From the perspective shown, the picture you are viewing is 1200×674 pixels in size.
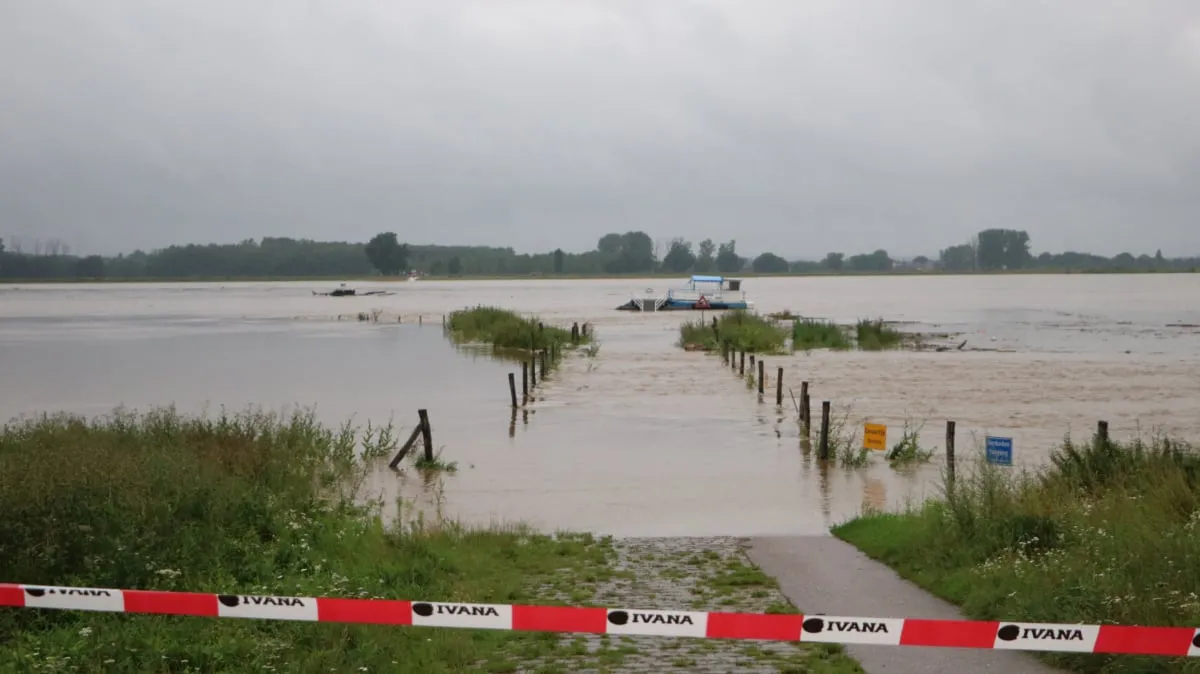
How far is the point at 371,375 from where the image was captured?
4356cm

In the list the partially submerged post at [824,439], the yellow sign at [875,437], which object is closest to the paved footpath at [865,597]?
the yellow sign at [875,437]

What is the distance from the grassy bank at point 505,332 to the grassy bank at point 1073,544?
123ft

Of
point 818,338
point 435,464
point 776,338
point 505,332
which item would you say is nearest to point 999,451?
point 435,464

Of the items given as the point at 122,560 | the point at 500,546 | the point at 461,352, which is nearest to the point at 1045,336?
the point at 461,352

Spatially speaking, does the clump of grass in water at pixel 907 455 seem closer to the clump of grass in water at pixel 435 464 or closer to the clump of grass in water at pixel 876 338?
the clump of grass in water at pixel 435 464

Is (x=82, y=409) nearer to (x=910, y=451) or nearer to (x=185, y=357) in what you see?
(x=185, y=357)

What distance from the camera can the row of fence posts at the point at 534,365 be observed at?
107ft

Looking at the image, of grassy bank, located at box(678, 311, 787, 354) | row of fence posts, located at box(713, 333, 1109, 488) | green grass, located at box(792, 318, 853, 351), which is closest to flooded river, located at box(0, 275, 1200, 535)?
row of fence posts, located at box(713, 333, 1109, 488)

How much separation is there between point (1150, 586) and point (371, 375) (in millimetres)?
37906

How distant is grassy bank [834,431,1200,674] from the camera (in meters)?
7.81

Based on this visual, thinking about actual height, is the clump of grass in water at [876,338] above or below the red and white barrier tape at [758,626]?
below

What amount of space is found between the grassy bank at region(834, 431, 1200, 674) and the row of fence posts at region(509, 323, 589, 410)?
62.6 feet

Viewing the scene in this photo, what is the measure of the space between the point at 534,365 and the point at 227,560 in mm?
31100

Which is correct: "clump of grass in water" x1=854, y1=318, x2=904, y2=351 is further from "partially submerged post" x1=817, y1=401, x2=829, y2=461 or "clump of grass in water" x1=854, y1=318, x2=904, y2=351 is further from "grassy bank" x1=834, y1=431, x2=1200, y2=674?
"grassy bank" x1=834, y1=431, x2=1200, y2=674
